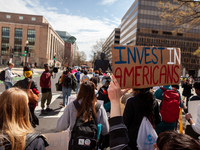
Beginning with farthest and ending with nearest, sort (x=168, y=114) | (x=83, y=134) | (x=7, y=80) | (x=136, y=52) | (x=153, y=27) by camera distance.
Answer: (x=153, y=27) → (x=7, y=80) → (x=168, y=114) → (x=83, y=134) → (x=136, y=52)

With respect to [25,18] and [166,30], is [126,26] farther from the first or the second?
[25,18]

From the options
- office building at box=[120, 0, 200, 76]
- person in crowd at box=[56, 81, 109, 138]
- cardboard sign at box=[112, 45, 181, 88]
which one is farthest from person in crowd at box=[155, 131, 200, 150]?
office building at box=[120, 0, 200, 76]

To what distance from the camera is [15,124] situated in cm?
141

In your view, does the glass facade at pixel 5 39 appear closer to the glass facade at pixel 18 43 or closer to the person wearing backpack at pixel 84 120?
the glass facade at pixel 18 43

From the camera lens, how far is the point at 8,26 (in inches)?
2351

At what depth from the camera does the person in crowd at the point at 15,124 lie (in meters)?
1.28

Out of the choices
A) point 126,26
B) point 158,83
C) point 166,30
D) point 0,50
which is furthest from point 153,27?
point 0,50

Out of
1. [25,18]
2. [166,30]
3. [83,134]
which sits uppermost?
[25,18]

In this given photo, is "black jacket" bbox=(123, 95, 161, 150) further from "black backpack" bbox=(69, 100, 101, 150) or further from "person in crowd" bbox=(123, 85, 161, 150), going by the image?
"black backpack" bbox=(69, 100, 101, 150)

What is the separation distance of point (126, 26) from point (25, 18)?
1682 inches

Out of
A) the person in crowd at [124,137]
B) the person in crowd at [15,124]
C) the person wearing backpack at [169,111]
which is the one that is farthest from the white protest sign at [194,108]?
the person in crowd at [15,124]

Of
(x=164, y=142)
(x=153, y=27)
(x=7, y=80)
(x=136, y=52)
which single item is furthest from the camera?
(x=153, y=27)

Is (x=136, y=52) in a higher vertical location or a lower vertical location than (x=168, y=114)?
higher

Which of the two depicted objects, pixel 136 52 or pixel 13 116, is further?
pixel 136 52
